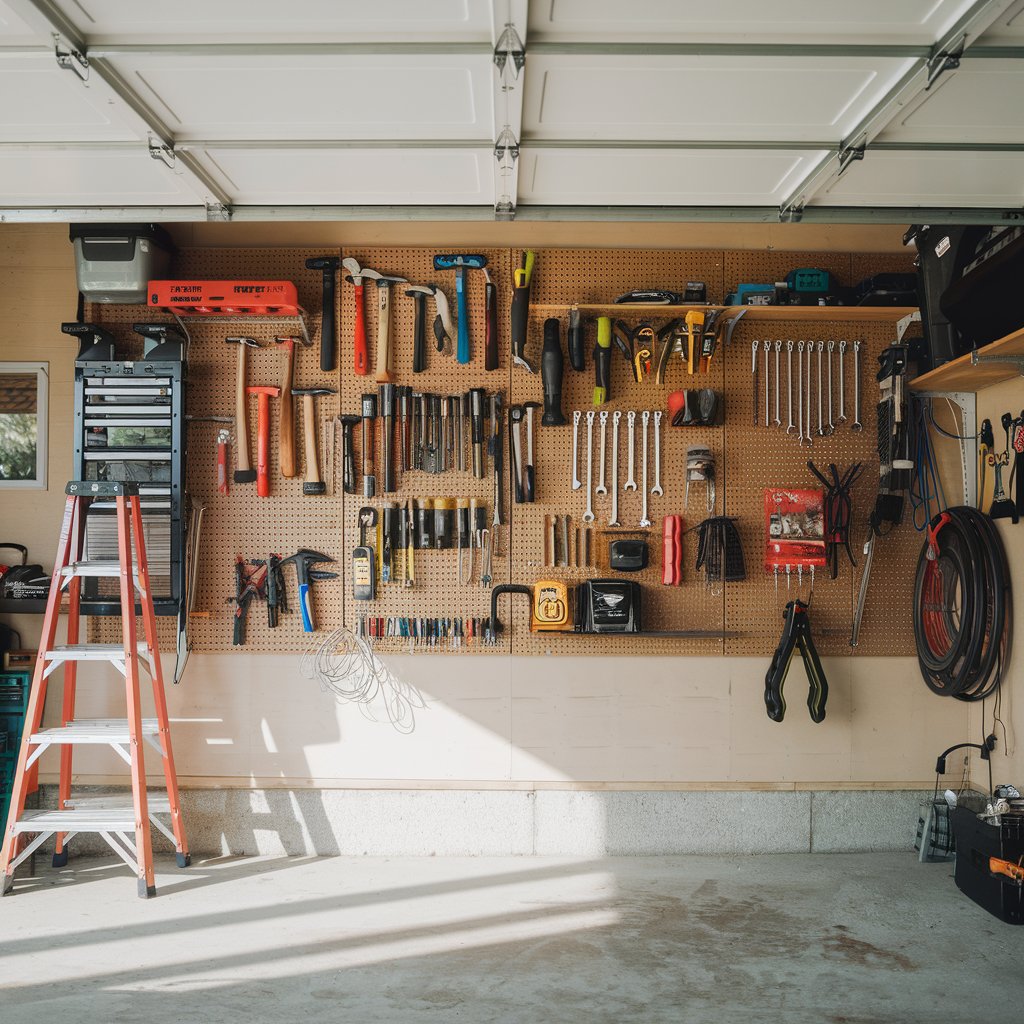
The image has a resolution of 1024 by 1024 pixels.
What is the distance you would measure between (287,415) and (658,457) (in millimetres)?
1846

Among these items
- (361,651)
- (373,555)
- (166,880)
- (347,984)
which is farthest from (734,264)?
(166,880)

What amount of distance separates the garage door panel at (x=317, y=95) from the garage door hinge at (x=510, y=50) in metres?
0.07

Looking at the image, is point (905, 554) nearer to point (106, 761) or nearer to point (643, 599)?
point (643, 599)

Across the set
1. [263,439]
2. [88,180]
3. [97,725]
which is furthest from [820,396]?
[97,725]

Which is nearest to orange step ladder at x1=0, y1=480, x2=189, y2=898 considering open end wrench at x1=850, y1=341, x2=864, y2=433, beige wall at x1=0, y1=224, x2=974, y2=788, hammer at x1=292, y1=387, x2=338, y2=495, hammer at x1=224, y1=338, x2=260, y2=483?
beige wall at x1=0, y1=224, x2=974, y2=788

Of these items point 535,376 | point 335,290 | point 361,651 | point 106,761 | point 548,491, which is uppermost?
point 335,290

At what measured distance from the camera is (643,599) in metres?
4.51

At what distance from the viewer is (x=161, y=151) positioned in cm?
309

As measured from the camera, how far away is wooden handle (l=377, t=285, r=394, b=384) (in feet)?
14.7

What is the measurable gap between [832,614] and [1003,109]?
247cm

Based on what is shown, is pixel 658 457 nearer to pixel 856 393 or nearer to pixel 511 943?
pixel 856 393

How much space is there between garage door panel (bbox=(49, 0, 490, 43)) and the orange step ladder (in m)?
2.09

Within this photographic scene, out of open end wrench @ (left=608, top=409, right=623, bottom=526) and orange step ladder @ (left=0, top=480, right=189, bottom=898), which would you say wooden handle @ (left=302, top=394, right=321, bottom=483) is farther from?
open end wrench @ (left=608, top=409, right=623, bottom=526)

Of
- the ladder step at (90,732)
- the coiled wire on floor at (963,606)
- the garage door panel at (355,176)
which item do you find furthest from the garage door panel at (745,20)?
the ladder step at (90,732)
